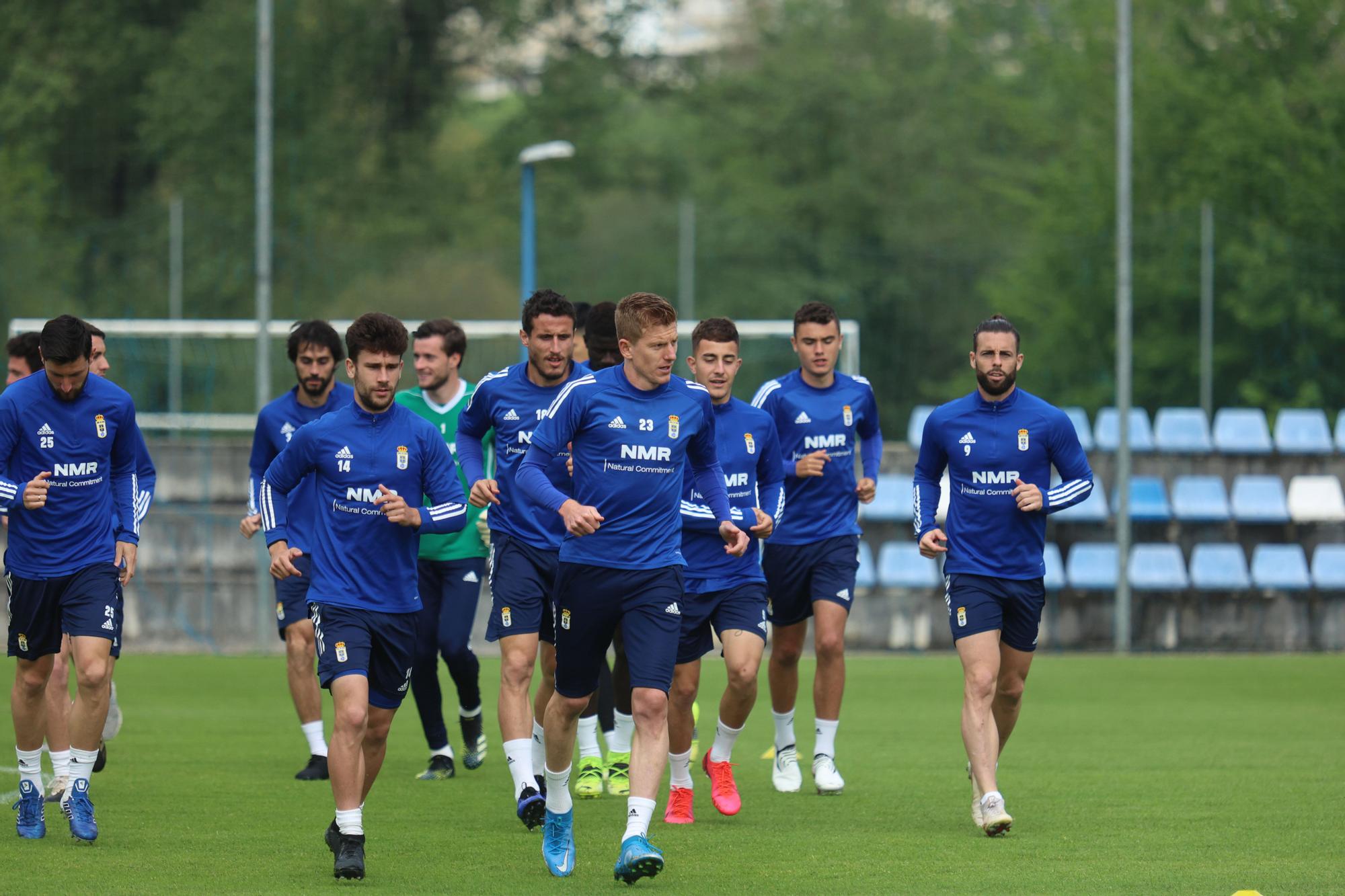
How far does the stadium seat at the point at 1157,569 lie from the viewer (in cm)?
1825

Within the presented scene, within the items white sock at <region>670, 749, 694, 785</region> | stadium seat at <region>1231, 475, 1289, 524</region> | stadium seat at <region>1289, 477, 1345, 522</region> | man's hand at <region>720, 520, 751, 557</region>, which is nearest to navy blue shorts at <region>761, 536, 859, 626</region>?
white sock at <region>670, 749, 694, 785</region>

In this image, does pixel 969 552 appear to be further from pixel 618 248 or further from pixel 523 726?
pixel 618 248

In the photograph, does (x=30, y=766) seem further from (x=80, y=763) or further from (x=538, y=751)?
(x=538, y=751)

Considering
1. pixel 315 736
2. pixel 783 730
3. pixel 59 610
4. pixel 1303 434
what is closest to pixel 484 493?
pixel 59 610

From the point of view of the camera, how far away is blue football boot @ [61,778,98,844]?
752 cm

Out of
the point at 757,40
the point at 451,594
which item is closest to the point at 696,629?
the point at 451,594

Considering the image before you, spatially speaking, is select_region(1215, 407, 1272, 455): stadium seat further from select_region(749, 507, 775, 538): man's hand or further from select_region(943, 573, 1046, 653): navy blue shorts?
select_region(749, 507, 775, 538): man's hand

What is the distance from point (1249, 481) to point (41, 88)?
19.5 metres

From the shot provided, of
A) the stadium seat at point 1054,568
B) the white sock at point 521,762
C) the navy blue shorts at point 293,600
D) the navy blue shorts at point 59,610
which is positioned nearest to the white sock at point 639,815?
→ the white sock at point 521,762

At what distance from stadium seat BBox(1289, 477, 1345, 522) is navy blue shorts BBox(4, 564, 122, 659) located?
14.2 meters

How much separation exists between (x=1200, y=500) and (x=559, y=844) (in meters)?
13.4

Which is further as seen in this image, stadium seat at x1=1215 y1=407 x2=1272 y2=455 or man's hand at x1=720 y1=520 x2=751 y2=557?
stadium seat at x1=1215 y1=407 x2=1272 y2=455

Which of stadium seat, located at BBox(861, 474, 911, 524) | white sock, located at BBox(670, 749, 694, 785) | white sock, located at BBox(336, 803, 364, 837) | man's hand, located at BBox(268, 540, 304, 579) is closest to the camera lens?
white sock, located at BBox(336, 803, 364, 837)

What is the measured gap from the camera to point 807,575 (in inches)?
369
